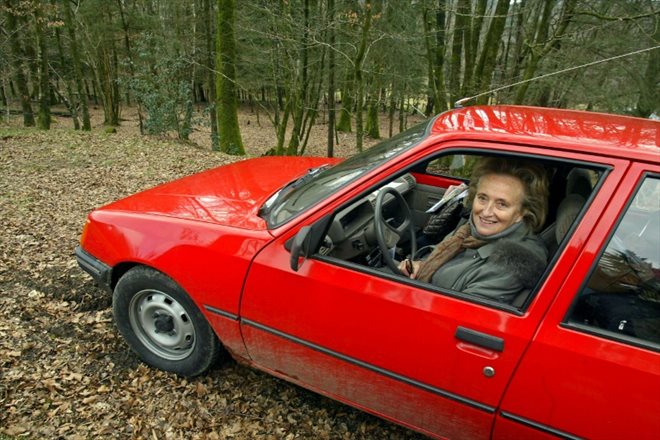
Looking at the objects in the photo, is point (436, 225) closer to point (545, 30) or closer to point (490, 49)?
point (490, 49)

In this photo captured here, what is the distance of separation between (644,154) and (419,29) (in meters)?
14.9

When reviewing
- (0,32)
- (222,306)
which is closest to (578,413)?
(222,306)

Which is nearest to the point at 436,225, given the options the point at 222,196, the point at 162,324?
the point at 222,196

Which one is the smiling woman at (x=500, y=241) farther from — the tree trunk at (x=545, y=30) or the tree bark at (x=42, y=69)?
the tree bark at (x=42, y=69)

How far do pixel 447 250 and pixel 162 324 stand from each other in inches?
70.9

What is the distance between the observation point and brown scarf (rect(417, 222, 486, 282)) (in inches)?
84.9

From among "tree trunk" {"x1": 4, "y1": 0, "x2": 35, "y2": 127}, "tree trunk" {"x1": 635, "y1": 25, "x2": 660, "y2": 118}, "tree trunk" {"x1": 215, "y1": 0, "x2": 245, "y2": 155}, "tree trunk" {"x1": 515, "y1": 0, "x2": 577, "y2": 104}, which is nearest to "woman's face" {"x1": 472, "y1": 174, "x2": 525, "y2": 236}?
"tree trunk" {"x1": 515, "y1": 0, "x2": 577, "y2": 104}

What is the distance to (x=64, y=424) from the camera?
8.14 ft

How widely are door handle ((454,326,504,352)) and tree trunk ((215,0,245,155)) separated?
37.5 feet

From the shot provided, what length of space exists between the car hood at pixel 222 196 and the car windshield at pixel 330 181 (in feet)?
0.33

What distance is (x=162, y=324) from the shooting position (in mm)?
2688

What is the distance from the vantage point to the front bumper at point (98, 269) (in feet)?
9.02

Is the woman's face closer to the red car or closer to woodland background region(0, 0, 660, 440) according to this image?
the red car

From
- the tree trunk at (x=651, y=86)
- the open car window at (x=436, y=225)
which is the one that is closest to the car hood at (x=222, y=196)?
the open car window at (x=436, y=225)
